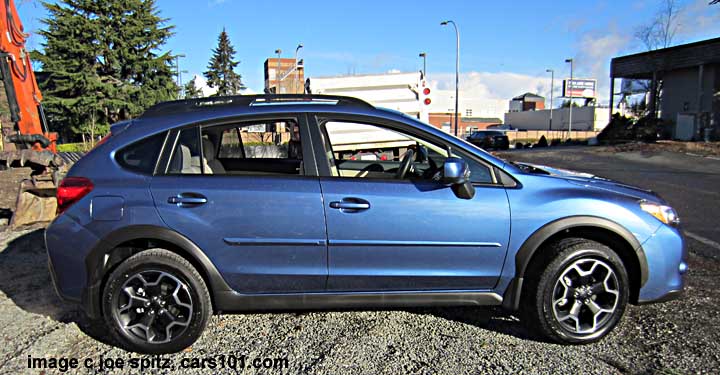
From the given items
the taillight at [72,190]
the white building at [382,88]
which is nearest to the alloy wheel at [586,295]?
the taillight at [72,190]

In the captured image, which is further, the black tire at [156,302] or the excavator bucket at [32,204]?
the excavator bucket at [32,204]

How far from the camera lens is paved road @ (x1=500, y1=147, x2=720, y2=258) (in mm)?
6738

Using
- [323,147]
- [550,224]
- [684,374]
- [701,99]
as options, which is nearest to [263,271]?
[323,147]

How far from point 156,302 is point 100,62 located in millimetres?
41534

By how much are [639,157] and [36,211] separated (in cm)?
2061

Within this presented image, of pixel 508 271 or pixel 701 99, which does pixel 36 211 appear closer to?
pixel 508 271

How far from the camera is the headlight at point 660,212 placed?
328cm

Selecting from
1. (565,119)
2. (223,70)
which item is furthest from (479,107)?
(223,70)

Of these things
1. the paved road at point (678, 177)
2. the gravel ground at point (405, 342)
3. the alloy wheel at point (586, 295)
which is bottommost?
the gravel ground at point (405, 342)

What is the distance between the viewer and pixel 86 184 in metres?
3.15

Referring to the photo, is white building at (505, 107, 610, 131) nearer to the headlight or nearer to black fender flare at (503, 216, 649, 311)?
the headlight

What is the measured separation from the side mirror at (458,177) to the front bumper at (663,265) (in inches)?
51.0

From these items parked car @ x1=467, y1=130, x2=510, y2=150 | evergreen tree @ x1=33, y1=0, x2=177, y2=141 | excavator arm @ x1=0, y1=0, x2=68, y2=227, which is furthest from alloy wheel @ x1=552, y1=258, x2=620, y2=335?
evergreen tree @ x1=33, y1=0, x2=177, y2=141

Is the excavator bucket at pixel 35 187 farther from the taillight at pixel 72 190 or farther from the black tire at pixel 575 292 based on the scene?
the black tire at pixel 575 292
